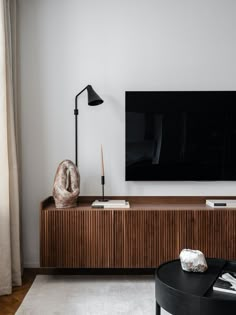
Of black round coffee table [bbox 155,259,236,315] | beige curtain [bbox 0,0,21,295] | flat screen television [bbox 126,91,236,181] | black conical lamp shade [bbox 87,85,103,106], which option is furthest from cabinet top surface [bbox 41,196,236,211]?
black round coffee table [bbox 155,259,236,315]

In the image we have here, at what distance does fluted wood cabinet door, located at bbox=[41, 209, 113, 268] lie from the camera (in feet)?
9.09

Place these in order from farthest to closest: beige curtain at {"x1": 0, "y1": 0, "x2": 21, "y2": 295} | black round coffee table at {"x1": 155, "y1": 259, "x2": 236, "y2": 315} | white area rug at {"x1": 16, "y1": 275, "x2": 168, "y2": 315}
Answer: beige curtain at {"x1": 0, "y1": 0, "x2": 21, "y2": 295} → white area rug at {"x1": 16, "y1": 275, "x2": 168, "y2": 315} → black round coffee table at {"x1": 155, "y1": 259, "x2": 236, "y2": 315}

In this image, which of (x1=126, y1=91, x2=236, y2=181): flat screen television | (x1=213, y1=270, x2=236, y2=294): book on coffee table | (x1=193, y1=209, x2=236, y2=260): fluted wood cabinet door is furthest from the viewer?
(x1=126, y1=91, x2=236, y2=181): flat screen television

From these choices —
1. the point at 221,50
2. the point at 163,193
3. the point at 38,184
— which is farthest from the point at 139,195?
the point at 221,50

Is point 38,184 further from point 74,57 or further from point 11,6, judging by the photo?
point 11,6

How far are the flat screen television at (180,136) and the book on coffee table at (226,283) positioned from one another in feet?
4.25

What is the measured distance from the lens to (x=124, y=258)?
2.78 metres

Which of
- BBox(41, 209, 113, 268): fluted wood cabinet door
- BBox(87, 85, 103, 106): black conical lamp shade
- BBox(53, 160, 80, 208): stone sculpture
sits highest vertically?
BBox(87, 85, 103, 106): black conical lamp shade

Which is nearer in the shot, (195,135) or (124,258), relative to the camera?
(124,258)

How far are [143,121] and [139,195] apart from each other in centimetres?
65

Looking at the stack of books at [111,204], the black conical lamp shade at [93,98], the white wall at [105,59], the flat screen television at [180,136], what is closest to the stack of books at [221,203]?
the flat screen television at [180,136]

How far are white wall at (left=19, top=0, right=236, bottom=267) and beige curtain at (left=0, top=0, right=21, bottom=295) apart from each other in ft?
0.79

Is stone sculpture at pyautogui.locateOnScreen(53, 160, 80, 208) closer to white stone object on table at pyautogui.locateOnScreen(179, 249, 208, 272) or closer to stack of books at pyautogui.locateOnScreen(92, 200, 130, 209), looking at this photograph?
stack of books at pyautogui.locateOnScreen(92, 200, 130, 209)

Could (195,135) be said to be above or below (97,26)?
below
